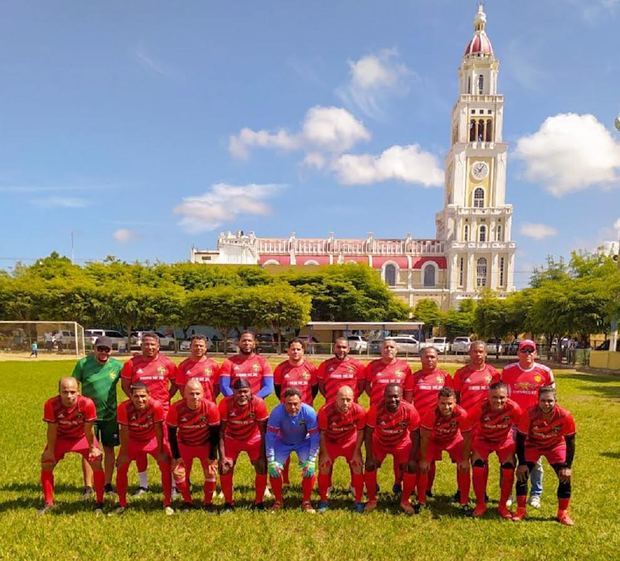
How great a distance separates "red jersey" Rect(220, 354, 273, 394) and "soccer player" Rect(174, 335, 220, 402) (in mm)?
170

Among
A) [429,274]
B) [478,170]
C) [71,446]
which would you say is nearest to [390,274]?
[429,274]

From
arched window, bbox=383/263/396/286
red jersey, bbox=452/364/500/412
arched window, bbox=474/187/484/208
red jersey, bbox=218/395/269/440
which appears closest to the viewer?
red jersey, bbox=218/395/269/440

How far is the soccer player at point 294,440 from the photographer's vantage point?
6.61 m

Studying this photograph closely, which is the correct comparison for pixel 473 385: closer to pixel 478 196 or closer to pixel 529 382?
pixel 529 382

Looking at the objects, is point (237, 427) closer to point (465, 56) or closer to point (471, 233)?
point (471, 233)

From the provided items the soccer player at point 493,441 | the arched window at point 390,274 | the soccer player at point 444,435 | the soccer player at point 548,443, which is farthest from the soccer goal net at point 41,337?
the arched window at point 390,274

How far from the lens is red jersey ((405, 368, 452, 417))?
7.39 meters

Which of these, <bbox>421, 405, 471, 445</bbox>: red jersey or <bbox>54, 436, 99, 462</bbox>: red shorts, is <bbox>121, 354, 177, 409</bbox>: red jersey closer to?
<bbox>54, 436, 99, 462</bbox>: red shorts

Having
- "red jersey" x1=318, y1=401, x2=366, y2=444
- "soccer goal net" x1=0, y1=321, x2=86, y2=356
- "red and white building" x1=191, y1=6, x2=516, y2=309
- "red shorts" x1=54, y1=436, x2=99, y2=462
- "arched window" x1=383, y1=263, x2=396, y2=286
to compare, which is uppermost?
"red and white building" x1=191, y1=6, x2=516, y2=309

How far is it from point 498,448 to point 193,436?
3.69 meters

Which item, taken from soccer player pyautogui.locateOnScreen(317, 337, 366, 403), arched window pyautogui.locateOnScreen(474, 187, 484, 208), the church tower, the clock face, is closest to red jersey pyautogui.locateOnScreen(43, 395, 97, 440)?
soccer player pyautogui.locateOnScreen(317, 337, 366, 403)

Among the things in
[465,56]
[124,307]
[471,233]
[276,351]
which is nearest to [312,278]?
[276,351]

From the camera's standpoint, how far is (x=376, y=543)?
5824mm

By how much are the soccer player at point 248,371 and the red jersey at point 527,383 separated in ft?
10.8
